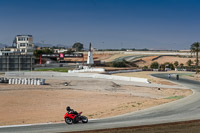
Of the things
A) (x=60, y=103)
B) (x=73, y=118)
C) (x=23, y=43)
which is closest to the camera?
(x=73, y=118)

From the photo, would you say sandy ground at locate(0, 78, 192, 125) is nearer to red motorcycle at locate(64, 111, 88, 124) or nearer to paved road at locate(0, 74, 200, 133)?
paved road at locate(0, 74, 200, 133)

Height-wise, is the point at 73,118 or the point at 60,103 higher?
the point at 73,118

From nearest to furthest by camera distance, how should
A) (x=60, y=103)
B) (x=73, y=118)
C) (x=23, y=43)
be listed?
(x=73, y=118)
(x=60, y=103)
(x=23, y=43)

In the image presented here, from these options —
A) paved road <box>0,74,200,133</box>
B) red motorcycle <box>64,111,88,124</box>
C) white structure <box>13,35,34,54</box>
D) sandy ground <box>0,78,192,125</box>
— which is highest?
white structure <box>13,35,34,54</box>

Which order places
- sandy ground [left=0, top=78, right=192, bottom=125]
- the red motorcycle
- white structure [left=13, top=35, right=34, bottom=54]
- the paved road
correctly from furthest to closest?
white structure [left=13, top=35, right=34, bottom=54], sandy ground [left=0, top=78, right=192, bottom=125], the red motorcycle, the paved road

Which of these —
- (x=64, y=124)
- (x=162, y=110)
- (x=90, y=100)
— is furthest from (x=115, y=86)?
(x=64, y=124)

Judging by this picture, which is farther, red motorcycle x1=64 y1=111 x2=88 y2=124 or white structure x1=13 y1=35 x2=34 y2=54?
white structure x1=13 y1=35 x2=34 y2=54

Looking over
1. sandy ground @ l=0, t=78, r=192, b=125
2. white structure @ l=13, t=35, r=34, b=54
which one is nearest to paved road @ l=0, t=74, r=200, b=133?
sandy ground @ l=0, t=78, r=192, b=125

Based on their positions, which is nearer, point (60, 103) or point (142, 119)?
point (142, 119)

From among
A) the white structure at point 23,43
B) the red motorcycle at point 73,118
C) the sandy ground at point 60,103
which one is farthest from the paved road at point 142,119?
the white structure at point 23,43

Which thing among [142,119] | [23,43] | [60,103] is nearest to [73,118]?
[142,119]

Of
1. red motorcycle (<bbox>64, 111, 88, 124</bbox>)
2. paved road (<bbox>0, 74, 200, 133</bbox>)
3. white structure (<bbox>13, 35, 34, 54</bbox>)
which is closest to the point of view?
paved road (<bbox>0, 74, 200, 133</bbox>)

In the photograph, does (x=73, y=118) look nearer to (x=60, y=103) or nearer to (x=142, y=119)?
(x=142, y=119)

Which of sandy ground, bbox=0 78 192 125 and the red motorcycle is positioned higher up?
the red motorcycle
